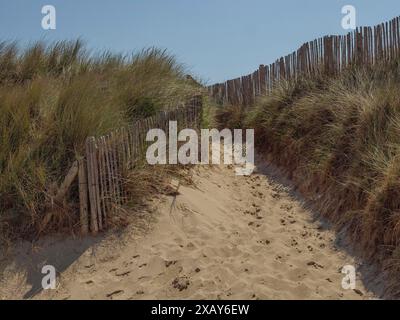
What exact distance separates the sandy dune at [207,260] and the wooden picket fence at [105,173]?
0.95 ft

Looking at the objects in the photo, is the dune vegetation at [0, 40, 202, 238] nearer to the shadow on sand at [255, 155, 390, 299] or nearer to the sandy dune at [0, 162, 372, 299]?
the sandy dune at [0, 162, 372, 299]

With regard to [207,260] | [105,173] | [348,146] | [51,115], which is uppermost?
[51,115]

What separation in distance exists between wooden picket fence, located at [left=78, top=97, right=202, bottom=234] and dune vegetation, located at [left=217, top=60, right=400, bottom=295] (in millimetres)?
2315

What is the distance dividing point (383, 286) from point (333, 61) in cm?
547

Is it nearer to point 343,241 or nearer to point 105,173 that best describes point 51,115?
point 105,173

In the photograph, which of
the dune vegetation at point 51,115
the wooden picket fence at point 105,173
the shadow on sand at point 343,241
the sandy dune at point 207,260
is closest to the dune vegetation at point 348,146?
the shadow on sand at point 343,241

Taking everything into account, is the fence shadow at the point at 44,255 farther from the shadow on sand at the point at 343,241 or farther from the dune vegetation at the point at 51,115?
the shadow on sand at the point at 343,241

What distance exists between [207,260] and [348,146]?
2541 millimetres

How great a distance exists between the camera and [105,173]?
17.6 ft

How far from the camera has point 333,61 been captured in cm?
902

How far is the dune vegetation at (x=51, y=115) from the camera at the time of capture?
527 centimetres

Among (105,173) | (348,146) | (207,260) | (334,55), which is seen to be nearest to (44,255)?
(105,173)

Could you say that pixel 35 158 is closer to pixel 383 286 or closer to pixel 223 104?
pixel 383 286
